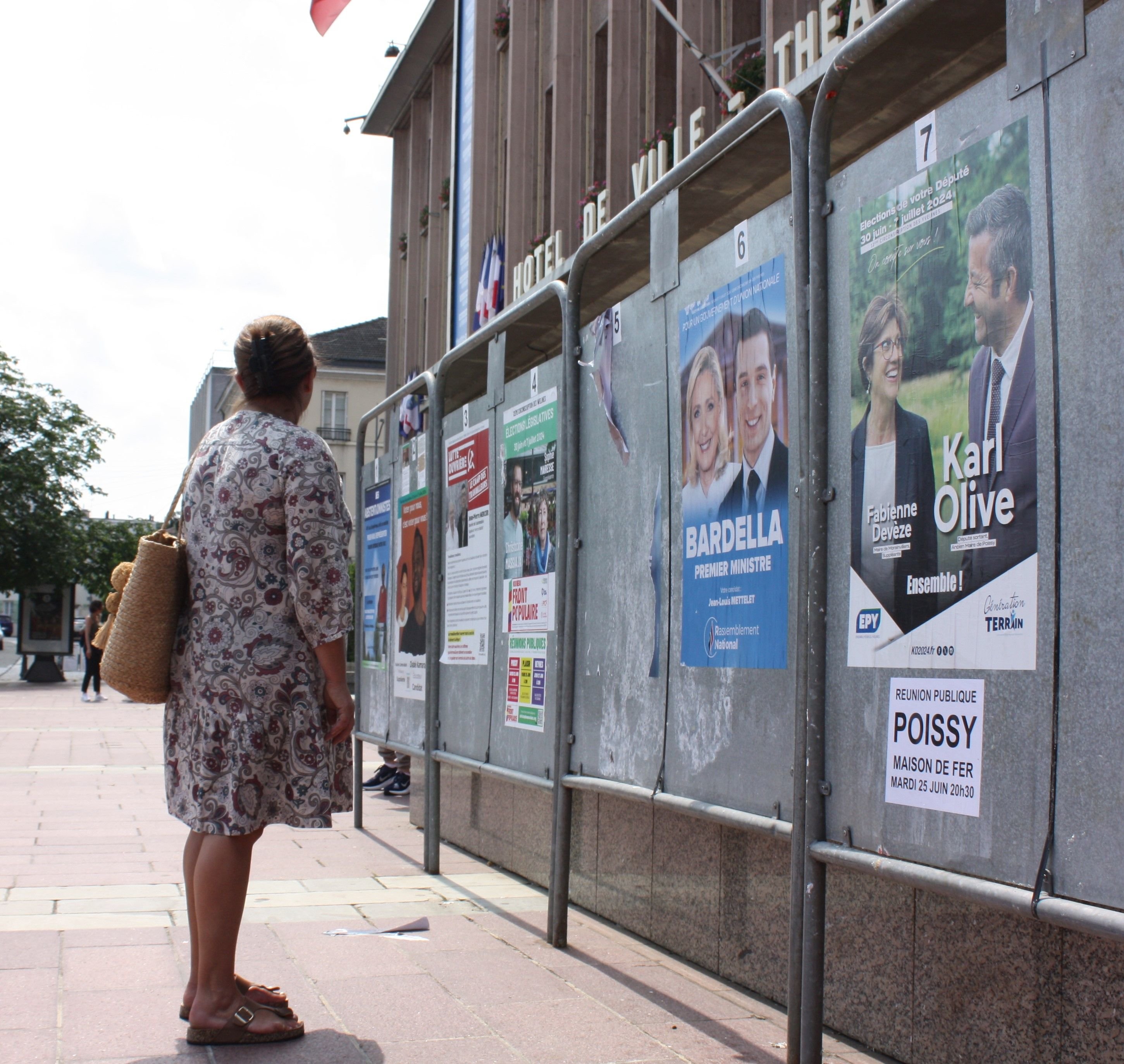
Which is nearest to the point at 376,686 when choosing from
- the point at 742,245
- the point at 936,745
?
the point at 742,245

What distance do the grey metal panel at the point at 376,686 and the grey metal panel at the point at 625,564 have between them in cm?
297

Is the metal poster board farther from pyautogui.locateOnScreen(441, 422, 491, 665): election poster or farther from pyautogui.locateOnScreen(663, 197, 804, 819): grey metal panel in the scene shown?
pyautogui.locateOnScreen(663, 197, 804, 819): grey metal panel

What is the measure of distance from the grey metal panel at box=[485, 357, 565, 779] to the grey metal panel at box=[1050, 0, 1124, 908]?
273 cm

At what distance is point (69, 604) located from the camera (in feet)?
126

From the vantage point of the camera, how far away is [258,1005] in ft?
12.2

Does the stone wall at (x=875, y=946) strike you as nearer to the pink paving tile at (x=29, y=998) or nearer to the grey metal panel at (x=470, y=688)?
the grey metal panel at (x=470, y=688)

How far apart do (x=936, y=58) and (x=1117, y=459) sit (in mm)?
2220

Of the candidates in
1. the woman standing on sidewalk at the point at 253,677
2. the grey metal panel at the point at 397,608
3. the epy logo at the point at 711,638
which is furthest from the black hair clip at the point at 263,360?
the grey metal panel at the point at 397,608

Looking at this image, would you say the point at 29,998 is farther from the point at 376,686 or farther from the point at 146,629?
the point at 376,686

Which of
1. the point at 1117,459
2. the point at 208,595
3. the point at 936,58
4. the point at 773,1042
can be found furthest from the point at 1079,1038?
the point at 936,58

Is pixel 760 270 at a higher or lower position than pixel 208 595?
higher

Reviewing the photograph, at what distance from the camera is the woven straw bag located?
12.5ft

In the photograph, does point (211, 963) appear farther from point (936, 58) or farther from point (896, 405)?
point (936, 58)

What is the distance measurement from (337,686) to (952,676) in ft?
5.88
